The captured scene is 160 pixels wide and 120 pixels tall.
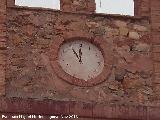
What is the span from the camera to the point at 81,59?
13.0 meters

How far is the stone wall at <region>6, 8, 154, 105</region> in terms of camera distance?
1269cm

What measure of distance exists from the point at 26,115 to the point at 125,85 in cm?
191

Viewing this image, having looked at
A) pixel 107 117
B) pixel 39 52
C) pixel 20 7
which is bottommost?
pixel 107 117

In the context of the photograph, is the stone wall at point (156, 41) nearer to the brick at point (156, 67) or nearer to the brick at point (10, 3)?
the brick at point (156, 67)

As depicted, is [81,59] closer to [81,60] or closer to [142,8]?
[81,60]

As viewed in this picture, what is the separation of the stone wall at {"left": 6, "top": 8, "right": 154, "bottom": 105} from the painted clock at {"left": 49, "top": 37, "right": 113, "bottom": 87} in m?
0.09

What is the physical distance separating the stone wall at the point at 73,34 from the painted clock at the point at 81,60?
0.09 metres

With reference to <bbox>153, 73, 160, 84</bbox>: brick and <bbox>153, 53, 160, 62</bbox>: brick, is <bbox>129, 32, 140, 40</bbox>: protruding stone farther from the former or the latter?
<bbox>153, 73, 160, 84</bbox>: brick

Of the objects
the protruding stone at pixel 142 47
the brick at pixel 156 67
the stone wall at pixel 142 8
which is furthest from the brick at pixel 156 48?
the stone wall at pixel 142 8

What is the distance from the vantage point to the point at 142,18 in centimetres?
1359

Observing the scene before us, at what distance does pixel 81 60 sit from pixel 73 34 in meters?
0.51

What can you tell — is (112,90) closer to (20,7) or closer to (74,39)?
(74,39)

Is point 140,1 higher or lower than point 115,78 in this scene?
higher

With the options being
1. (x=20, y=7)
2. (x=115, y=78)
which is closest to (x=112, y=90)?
(x=115, y=78)
